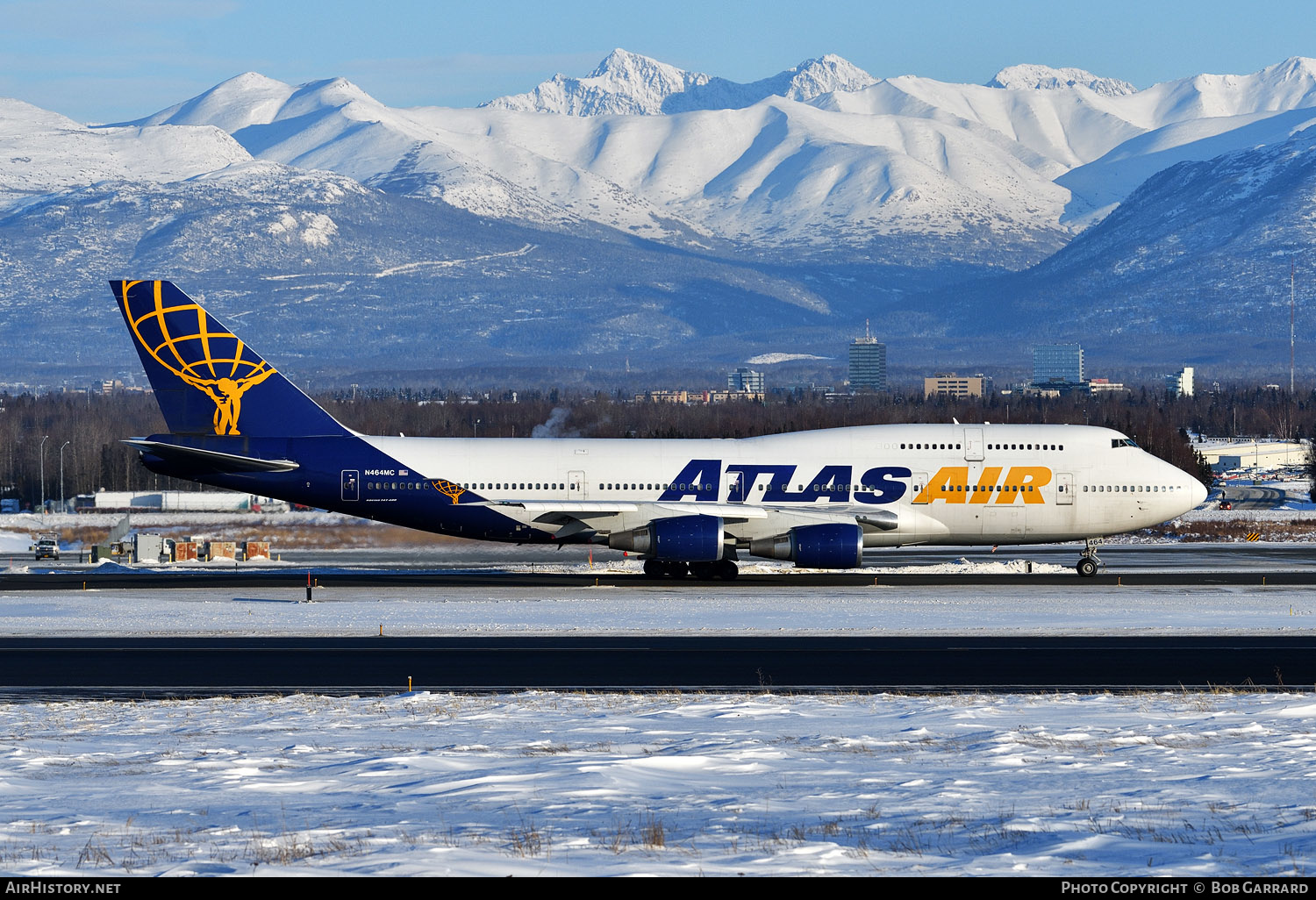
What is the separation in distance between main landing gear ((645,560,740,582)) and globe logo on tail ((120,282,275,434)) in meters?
13.4

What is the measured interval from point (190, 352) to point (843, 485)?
2025cm

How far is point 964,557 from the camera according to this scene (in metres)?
57.8

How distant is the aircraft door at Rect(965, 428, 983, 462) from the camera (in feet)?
160

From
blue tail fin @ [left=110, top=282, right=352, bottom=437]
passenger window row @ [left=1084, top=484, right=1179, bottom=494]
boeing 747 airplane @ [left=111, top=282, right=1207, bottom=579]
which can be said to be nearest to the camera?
boeing 747 airplane @ [left=111, top=282, right=1207, bottom=579]

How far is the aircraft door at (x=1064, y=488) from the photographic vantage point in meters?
49.2

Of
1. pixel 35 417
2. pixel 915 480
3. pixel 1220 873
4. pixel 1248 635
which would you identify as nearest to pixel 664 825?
pixel 1220 873

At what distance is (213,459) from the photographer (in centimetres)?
4584

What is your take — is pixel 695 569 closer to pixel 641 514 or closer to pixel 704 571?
pixel 704 571

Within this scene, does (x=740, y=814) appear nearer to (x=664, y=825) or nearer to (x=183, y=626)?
(x=664, y=825)

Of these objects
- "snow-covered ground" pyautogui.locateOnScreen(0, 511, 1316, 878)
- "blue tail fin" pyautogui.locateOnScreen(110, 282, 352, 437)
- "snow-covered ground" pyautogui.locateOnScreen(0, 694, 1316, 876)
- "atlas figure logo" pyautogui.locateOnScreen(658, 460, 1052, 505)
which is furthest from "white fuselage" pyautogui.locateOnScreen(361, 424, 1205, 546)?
"snow-covered ground" pyautogui.locateOnScreen(0, 694, 1316, 876)

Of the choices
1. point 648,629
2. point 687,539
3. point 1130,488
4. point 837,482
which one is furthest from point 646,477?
point 1130,488

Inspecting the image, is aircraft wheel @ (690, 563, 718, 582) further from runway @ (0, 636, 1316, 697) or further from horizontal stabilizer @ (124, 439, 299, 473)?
runway @ (0, 636, 1316, 697)

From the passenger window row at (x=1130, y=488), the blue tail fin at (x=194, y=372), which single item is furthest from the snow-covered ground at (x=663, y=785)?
the passenger window row at (x=1130, y=488)
